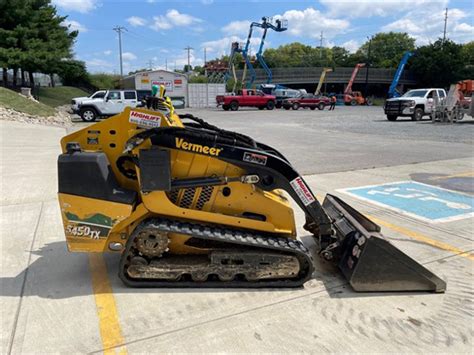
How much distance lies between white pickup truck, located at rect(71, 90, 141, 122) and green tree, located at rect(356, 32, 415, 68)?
253 feet

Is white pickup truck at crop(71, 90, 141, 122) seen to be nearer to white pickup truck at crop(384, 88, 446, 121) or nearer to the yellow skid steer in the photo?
white pickup truck at crop(384, 88, 446, 121)

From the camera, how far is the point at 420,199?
6.34 metres

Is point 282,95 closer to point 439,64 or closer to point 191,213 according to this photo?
point 191,213

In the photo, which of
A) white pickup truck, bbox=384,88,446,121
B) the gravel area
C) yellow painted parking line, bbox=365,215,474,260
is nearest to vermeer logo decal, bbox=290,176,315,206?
yellow painted parking line, bbox=365,215,474,260

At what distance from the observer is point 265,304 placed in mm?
3137

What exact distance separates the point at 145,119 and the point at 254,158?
1046 mm

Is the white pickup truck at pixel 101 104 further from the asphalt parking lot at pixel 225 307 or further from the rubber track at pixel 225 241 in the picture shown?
the rubber track at pixel 225 241

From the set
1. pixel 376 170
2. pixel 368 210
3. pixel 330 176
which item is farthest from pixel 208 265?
pixel 376 170

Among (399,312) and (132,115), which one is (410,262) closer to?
(399,312)

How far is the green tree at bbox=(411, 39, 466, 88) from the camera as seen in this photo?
6366 cm

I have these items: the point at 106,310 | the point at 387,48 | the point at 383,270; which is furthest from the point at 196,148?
the point at 387,48

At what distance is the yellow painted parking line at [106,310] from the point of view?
2605 millimetres

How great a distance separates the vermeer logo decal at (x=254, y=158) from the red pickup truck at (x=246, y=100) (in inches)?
1317

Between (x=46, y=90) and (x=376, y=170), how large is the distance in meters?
41.3
